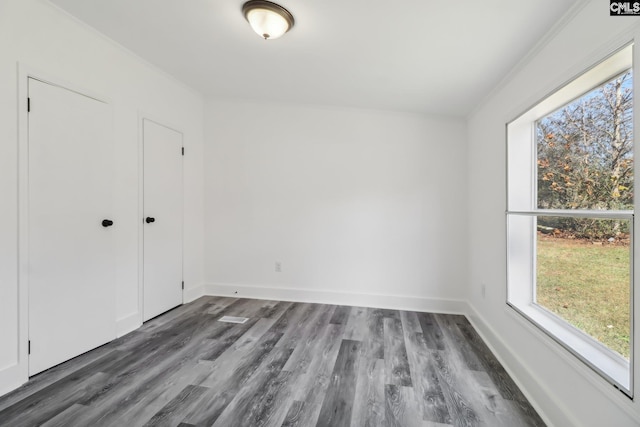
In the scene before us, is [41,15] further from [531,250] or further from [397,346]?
[531,250]

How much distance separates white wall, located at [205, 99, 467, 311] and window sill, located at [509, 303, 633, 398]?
4.54 ft

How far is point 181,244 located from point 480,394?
3196 millimetres

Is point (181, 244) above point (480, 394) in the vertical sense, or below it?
above

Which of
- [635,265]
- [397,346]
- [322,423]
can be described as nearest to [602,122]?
[635,265]

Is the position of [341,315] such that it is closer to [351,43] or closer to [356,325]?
[356,325]

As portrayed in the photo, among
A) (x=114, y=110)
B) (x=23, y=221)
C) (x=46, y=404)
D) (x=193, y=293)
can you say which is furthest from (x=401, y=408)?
(x=114, y=110)

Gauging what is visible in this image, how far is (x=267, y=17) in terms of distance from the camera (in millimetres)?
1802

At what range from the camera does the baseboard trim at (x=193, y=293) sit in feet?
11.1

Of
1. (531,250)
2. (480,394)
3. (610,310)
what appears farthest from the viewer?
(531,250)

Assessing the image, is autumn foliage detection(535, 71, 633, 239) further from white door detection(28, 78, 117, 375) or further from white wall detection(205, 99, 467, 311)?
white door detection(28, 78, 117, 375)

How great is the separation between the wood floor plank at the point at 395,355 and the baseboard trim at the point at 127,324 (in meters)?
2.33

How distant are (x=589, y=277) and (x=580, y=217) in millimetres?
381

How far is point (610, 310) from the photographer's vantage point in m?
1.40

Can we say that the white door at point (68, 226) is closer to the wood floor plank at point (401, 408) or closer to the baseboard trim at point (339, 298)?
the baseboard trim at point (339, 298)
